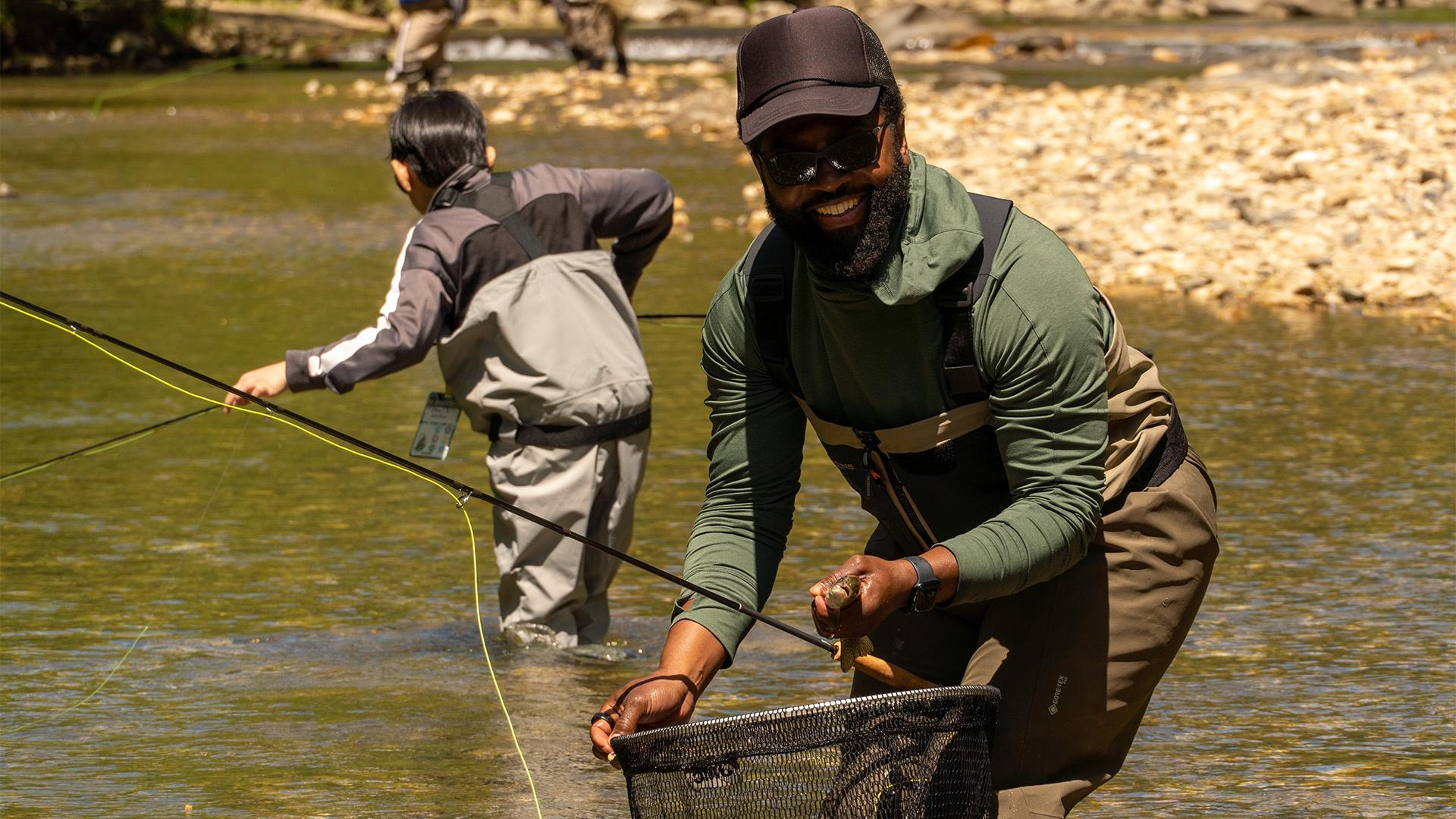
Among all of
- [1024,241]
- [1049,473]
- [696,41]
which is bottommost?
[696,41]

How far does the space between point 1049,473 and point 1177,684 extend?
8.19ft

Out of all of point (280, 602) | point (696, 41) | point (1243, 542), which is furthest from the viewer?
point (696, 41)

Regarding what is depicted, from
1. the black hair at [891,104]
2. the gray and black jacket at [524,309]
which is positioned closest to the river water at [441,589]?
the gray and black jacket at [524,309]

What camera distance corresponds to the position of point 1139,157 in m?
13.8

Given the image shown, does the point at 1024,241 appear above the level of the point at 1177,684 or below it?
above

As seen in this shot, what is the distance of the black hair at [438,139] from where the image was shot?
511 centimetres

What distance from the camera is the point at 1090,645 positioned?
2.92 m

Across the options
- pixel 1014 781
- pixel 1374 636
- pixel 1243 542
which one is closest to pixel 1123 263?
pixel 1243 542

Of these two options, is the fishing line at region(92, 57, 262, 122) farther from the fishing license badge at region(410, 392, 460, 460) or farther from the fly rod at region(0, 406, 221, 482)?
the fishing license badge at region(410, 392, 460, 460)

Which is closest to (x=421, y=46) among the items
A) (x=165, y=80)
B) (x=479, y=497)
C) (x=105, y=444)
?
(x=165, y=80)

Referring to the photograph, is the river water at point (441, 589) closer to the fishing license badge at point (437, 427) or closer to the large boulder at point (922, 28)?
the fishing license badge at point (437, 427)

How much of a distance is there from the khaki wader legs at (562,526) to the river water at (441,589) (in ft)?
0.36

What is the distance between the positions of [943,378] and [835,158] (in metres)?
0.36

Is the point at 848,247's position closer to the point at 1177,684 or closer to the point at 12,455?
the point at 1177,684
